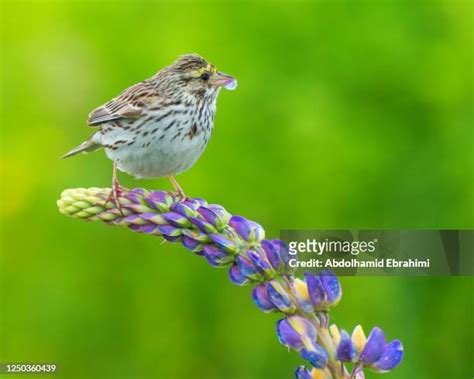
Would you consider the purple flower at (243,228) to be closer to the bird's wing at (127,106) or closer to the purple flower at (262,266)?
the purple flower at (262,266)

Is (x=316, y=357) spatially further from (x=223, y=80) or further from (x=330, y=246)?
(x=223, y=80)

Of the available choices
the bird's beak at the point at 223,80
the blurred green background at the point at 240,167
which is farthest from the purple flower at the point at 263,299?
the blurred green background at the point at 240,167

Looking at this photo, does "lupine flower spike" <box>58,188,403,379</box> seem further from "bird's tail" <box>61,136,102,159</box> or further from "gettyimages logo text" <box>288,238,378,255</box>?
"bird's tail" <box>61,136,102,159</box>

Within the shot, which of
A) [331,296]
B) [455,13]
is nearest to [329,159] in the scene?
[455,13]

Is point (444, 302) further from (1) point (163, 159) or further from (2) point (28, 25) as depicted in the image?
(2) point (28, 25)

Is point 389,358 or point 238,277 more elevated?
point 238,277

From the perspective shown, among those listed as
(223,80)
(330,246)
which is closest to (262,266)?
(330,246)

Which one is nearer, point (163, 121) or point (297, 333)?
point (297, 333)
